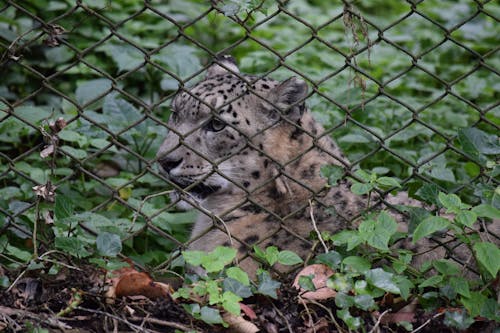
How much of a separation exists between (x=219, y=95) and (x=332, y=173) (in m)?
1.19

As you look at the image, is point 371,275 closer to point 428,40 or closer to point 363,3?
point 428,40

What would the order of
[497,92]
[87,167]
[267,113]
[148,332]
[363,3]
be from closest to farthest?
1. [148,332]
2. [267,113]
3. [87,167]
4. [497,92]
5. [363,3]

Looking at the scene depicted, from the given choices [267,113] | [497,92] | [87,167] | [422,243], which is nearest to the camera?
[422,243]

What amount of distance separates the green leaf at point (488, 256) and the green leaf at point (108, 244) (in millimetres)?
1565

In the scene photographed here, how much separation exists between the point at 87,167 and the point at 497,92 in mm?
4026

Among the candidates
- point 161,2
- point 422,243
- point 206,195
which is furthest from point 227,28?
point 422,243

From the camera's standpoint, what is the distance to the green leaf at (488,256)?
382 cm

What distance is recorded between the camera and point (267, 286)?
403 centimetres

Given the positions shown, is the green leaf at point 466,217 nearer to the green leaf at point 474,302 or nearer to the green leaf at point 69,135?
the green leaf at point 474,302

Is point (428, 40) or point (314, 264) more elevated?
point (314, 264)

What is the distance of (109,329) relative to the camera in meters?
Answer: 3.90

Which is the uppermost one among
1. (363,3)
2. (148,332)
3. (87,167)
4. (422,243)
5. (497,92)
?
(148,332)

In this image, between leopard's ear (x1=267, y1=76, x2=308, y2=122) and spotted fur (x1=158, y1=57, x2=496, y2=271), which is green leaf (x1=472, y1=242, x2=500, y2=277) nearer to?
spotted fur (x1=158, y1=57, x2=496, y2=271)

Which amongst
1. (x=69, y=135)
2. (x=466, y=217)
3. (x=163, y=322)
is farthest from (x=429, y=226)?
(x=69, y=135)
